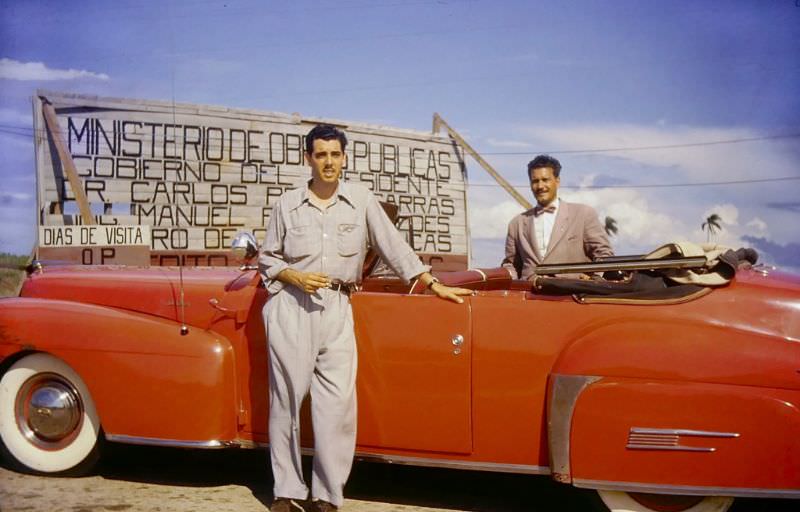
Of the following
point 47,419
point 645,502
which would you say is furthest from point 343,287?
point 47,419

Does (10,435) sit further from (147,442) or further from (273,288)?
(273,288)

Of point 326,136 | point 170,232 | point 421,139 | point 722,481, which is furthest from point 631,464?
point 421,139

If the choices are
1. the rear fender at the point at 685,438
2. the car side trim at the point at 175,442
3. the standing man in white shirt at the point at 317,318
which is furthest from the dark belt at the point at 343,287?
the rear fender at the point at 685,438

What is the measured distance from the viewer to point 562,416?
3.09 metres

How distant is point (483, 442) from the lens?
3273 millimetres

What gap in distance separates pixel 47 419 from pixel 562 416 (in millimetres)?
2492

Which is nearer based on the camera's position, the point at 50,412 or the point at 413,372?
the point at 413,372

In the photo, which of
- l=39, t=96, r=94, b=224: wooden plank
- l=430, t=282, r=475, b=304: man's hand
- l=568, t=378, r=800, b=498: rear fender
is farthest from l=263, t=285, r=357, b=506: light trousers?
l=39, t=96, r=94, b=224: wooden plank

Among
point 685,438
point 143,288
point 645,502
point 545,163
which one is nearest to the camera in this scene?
point 685,438

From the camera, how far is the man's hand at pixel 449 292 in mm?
3305

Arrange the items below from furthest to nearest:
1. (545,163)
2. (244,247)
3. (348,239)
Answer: (545,163) < (244,247) < (348,239)

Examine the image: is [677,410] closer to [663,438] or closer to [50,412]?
[663,438]

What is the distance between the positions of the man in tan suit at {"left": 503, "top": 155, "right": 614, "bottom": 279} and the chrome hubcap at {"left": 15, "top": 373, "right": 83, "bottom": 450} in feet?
8.17

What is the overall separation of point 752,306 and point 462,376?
46.9 inches
